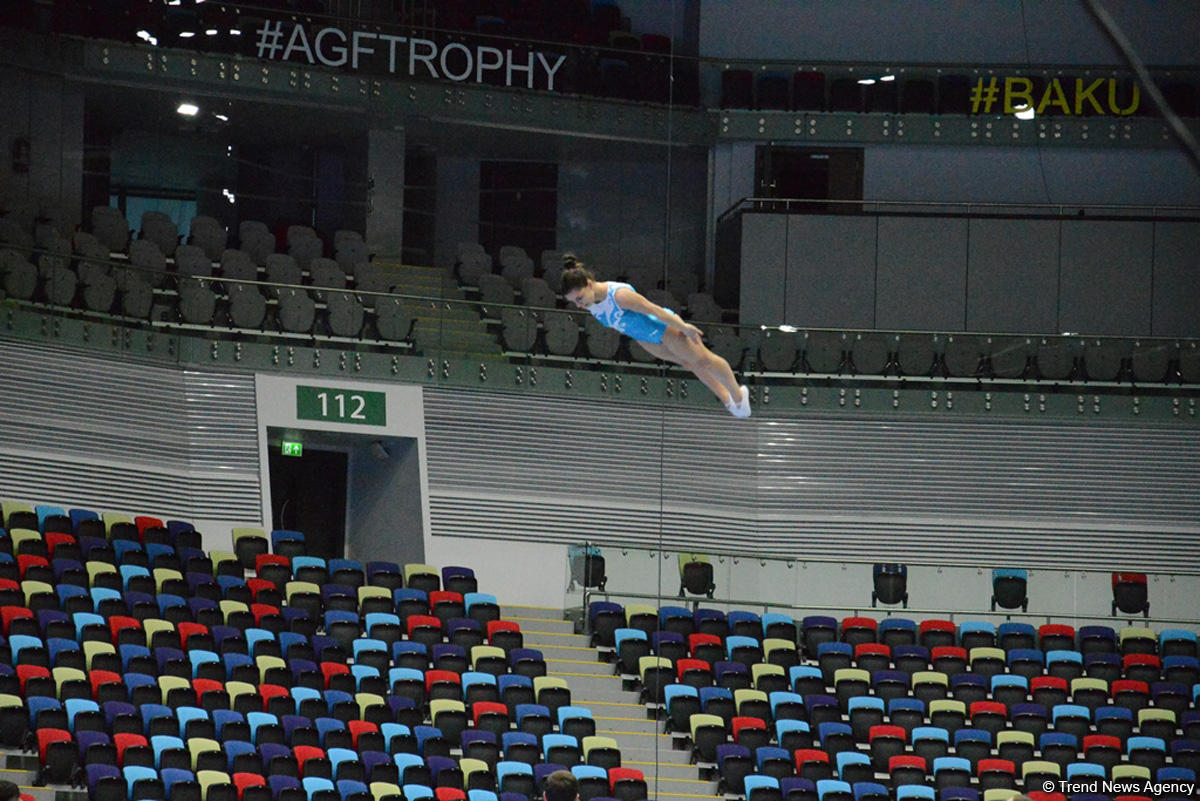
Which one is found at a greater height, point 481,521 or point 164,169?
point 164,169

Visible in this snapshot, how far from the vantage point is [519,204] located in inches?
1118

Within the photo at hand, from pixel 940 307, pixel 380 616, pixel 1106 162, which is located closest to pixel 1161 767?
pixel 380 616

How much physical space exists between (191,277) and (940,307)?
36.3ft

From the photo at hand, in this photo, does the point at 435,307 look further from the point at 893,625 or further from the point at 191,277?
the point at 893,625

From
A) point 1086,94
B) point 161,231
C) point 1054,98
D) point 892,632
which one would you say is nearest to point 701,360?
point 892,632

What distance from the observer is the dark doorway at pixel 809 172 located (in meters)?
26.5

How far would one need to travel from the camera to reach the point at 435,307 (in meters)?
A: 22.4

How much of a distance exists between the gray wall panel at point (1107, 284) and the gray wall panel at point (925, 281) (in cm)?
153

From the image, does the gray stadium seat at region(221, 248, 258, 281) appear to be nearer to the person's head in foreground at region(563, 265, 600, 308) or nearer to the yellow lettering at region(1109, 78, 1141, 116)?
the yellow lettering at region(1109, 78, 1141, 116)

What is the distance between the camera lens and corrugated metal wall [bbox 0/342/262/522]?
20391 mm

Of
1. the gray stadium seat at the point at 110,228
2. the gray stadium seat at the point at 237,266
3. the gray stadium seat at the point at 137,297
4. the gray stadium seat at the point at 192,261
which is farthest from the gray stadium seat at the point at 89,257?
the gray stadium seat at the point at 237,266

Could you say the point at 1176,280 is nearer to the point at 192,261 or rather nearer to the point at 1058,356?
the point at 1058,356

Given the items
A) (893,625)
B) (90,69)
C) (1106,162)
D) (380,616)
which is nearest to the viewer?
(380,616)

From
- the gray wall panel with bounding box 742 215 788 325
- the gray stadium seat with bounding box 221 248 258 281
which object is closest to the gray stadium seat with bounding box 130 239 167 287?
the gray stadium seat with bounding box 221 248 258 281
